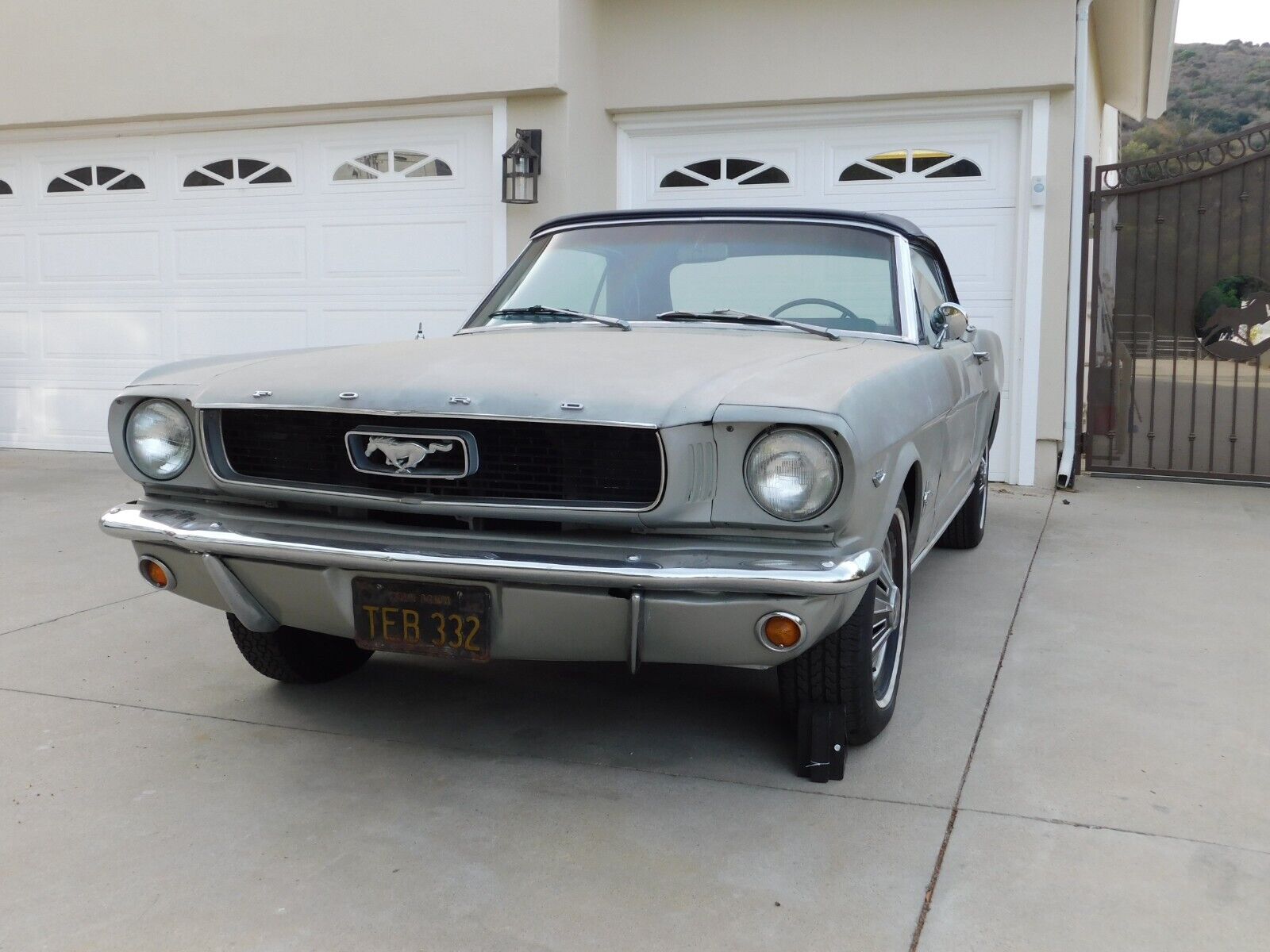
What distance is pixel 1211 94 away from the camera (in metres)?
54.9

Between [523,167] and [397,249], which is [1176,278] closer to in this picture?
[523,167]

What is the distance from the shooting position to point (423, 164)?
8.12m

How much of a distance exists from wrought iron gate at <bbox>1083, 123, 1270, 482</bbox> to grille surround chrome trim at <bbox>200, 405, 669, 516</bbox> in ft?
18.5

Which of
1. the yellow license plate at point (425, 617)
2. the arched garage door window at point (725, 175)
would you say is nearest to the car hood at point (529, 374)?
the yellow license plate at point (425, 617)

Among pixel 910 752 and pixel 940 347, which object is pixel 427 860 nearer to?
pixel 910 752

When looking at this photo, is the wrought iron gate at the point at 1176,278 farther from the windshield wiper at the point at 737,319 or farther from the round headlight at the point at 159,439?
the round headlight at the point at 159,439

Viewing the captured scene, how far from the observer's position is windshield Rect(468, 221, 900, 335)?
3.66m

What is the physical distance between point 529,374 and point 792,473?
2.15 ft

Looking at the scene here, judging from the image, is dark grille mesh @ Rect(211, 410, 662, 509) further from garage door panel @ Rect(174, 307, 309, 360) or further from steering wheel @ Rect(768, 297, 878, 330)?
garage door panel @ Rect(174, 307, 309, 360)

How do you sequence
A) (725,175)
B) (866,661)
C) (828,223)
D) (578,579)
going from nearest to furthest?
(578,579)
(866,661)
(828,223)
(725,175)

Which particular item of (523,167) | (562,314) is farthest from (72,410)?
(562,314)

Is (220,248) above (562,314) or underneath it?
above

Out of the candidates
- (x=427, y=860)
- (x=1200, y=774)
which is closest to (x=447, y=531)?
(x=427, y=860)

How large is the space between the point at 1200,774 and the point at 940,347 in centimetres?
155
